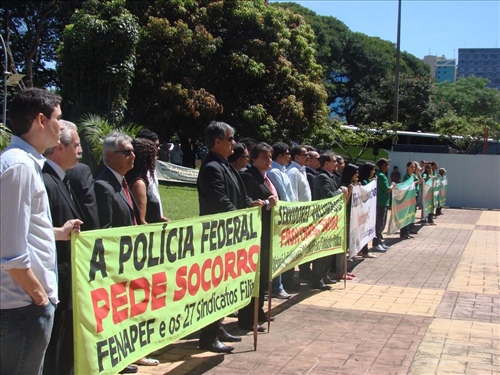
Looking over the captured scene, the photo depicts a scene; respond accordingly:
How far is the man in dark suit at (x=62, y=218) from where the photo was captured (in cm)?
366

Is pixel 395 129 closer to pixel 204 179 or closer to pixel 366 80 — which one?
pixel 366 80

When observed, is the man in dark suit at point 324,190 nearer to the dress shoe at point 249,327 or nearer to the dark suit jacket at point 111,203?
the dress shoe at point 249,327

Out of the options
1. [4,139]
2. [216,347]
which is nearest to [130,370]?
[216,347]

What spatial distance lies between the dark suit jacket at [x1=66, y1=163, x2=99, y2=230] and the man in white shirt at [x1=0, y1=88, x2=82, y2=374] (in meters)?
1.03

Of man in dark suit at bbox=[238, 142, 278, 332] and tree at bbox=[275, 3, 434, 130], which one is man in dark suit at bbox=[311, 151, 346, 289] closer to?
man in dark suit at bbox=[238, 142, 278, 332]

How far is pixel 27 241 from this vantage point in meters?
2.98

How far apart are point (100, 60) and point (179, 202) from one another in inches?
263

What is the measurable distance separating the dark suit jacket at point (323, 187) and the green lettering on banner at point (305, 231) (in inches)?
8.7

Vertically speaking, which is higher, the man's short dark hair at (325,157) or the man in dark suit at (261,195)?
the man's short dark hair at (325,157)

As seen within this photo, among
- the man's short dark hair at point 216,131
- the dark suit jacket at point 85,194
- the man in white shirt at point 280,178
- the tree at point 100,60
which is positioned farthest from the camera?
the tree at point 100,60

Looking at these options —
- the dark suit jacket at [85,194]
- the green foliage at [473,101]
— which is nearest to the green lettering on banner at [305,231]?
the dark suit jacket at [85,194]

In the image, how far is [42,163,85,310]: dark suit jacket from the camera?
3.63m

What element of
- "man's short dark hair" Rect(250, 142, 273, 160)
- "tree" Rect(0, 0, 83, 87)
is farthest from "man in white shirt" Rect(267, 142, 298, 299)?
"tree" Rect(0, 0, 83, 87)

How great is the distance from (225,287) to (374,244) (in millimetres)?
8070
